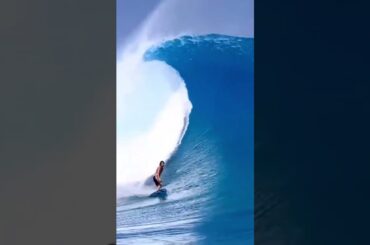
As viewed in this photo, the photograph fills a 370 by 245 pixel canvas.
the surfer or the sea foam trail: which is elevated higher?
the sea foam trail

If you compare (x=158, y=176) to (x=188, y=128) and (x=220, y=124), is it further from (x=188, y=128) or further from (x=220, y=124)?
(x=220, y=124)

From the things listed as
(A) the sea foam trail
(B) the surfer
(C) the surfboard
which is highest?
(A) the sea foam trail

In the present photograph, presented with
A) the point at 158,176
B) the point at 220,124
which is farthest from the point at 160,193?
the point at 220,124

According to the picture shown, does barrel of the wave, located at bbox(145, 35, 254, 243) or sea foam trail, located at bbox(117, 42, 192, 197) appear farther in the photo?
barrel of the wave, located at bbox(145, 35, 254, 243)

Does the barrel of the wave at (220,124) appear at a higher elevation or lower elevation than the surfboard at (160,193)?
higher

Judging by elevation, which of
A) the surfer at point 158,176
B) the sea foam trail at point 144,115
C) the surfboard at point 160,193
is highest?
the sea foam trail at point 144,115
